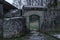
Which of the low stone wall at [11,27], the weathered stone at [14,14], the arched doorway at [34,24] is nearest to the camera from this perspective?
the low stone wall at [11,27]

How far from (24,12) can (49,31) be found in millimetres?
3486

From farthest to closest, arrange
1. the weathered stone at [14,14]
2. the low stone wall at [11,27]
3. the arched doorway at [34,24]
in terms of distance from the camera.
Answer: the arched doorway at [34,24] → the weathered stone at [14,14] → the low stone wall at [11,27]

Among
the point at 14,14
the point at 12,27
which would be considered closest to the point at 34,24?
the point at 14,14

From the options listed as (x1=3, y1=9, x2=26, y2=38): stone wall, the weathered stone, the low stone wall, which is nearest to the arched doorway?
the weathered stone

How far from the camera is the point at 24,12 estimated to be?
48.4 ft

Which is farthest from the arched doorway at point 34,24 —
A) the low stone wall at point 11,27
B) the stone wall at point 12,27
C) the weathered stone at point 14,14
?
the low stone wall at point 11,27

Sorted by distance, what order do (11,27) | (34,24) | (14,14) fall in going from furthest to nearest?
1. (34,24)
2. (14,14)
3. (11,27)

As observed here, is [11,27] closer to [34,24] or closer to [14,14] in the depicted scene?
[14,14]

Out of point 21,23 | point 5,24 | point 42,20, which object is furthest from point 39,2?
point 5,24

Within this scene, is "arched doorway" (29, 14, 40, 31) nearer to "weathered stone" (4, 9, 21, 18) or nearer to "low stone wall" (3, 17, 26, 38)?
"weathered stone" (4, 9, 21, 18)

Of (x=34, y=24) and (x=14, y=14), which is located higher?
(x=14, y=14)

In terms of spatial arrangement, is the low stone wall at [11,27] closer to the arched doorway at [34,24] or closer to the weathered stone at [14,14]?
the weathered stone at [14,14]

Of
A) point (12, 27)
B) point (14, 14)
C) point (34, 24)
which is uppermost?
point (14, 14)

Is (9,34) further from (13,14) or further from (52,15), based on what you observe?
(52,15)
